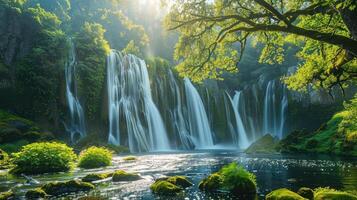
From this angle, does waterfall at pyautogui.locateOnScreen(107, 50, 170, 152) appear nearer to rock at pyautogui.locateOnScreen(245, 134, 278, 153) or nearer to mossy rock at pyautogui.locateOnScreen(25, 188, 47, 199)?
rock at pyautogui.locateOnScreen(245, 134, 278, 153)

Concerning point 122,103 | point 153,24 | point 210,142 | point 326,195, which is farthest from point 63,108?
point 153,24

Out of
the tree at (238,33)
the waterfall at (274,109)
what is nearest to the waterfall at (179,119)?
the waterfall at (274,109)

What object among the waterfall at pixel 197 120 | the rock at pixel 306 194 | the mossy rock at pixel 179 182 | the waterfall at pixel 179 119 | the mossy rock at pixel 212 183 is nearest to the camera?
the rock at pixel 306 194

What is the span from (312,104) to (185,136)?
27556 millimetres

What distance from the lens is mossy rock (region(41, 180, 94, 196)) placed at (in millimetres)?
15555

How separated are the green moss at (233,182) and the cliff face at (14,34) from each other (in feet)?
137

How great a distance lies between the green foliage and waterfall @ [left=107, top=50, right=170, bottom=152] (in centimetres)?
166

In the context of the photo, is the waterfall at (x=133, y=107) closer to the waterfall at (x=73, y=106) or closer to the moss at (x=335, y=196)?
the waterfall at (x=73, y=106)

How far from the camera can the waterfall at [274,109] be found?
2926 inches

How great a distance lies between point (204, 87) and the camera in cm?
7469

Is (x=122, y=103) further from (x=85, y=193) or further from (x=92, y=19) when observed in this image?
(x=92, y=19)

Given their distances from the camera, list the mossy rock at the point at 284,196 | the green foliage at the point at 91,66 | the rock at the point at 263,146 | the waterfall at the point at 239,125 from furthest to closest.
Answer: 1. the waterfall at the point at 239,125
2. the green foliage at the point at 91,66
3. the rock at the point at 263,146
4. the mossy rock at the point at 284,196

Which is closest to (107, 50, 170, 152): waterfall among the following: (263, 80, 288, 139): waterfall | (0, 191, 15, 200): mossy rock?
(263, 80, 288, 139): waterfall

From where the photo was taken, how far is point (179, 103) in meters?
65.9
